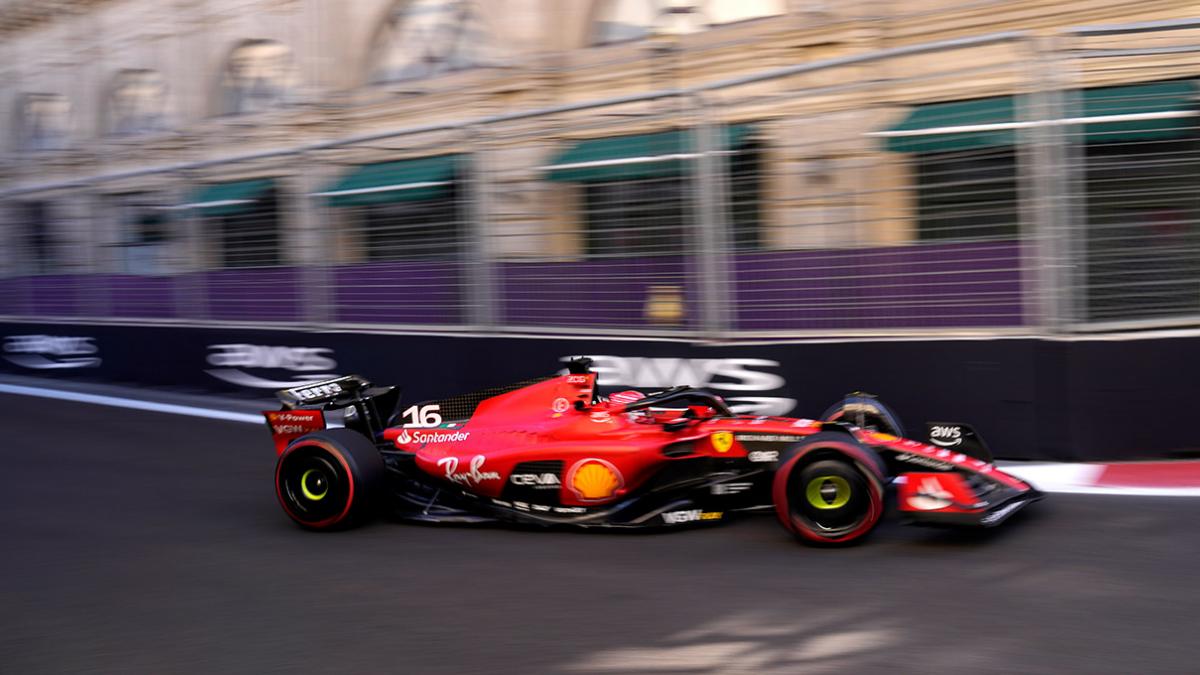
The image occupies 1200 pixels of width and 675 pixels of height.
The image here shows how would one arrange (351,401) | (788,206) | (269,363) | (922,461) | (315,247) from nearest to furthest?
1. (922,461)
2. (351,401)
3. (788,206)
4. (315,247)
5. (269,363)

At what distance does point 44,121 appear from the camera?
79.8 feet

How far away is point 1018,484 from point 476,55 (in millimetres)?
12600

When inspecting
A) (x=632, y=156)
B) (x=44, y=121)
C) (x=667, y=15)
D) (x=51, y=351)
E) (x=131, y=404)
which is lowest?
(x=131, y=404)

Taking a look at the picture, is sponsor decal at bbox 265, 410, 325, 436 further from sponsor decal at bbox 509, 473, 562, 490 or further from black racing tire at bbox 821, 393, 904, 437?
black racing tire at bbox 821, 393, 904, 437

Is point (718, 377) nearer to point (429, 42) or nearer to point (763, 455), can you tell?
point (763, 455)

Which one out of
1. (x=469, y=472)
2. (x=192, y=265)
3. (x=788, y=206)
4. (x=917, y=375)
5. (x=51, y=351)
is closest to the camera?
(x=469, y=472)

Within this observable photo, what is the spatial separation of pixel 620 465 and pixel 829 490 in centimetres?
113

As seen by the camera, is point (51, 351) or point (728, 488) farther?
point (51, 351)

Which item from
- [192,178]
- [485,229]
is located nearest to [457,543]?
[485,229]

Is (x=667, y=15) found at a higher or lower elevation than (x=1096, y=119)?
higher

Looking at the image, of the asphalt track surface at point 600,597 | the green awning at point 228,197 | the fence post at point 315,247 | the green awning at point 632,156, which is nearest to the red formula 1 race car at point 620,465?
the asphalt track surface at point 600,597

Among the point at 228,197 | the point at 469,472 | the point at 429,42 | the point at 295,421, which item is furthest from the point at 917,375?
the point at 429,42

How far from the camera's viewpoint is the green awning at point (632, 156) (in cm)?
824

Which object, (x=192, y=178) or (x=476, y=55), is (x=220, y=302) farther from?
(x=476, y=55)
